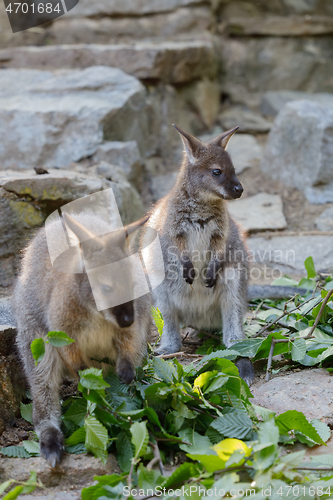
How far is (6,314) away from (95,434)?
1370 mm

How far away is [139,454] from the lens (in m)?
2.54

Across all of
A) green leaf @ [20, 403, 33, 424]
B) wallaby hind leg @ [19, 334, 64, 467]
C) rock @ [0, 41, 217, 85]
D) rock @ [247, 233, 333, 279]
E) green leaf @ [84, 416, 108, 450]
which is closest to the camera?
green leaf @ [84, 416, 108, 450]

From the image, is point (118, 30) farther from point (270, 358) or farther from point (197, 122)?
point (270, 358)

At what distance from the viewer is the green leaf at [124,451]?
268 cm

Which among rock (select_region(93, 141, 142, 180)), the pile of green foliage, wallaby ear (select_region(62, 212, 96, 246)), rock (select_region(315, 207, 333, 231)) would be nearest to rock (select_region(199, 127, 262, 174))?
rock (select_region(315, 207, 333, 231))

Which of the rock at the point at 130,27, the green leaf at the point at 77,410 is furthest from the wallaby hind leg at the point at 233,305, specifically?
the rock at the point at 130,27

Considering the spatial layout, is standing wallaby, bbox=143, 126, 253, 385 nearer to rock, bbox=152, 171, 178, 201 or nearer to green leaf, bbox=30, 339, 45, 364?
green leaf, bbox=30, 339, 45, 364

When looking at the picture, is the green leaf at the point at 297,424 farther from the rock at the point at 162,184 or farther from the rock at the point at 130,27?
the rock at the point at 130,27

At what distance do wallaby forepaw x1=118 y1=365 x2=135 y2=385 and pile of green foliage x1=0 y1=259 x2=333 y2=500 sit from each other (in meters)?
0.12

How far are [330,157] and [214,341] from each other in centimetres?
422

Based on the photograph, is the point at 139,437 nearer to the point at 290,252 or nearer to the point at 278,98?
the point at 290,252

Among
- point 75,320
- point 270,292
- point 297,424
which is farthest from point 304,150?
point 75,320

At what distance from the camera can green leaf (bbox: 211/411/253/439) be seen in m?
2.78

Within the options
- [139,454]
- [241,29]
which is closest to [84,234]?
[139,454]
